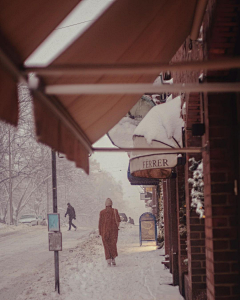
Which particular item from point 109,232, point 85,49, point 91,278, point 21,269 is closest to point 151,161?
point 91,278

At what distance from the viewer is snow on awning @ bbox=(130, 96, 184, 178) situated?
7.26 metres

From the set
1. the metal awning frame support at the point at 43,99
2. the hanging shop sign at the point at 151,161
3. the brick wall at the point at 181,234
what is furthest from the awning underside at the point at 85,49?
the brick wall at the point at 181,234

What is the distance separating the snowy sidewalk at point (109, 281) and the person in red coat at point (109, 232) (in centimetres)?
33

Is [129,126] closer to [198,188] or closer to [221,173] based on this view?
[198,188]

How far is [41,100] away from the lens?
2.64 meters

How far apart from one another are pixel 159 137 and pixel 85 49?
426 centimetres

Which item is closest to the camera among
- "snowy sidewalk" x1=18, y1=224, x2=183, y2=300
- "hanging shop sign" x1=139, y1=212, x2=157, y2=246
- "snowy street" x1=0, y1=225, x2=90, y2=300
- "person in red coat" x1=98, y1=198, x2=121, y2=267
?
"snowy sidewalk" x1=18, y1=224, x2=183, y2=300

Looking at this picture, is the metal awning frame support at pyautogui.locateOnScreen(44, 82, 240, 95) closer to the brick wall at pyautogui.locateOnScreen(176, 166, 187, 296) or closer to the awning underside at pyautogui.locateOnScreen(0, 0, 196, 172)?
the awning underside at pyautogui.locateOnScreen(0, 0, 196, 172)

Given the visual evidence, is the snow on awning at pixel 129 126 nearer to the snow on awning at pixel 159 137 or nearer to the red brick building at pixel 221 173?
the snow on awning at pixel 159 137

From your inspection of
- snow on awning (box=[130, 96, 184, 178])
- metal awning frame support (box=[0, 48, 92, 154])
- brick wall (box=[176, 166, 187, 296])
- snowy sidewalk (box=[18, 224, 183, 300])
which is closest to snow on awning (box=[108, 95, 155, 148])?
snow on awning (box=[130, 96, 184, 178])

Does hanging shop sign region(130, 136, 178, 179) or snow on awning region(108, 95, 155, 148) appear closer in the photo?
hanging shop sign region(130, 136, 178, 179)

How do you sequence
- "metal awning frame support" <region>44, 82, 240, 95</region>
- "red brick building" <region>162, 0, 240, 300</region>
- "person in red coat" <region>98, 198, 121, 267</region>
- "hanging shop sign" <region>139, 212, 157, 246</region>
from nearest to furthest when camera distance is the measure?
"metal awning frame support" <region>44, 82, 240, 95</region>, "red brick building" <region>162, 0, 240, 300</region>, "person in red coat" <region>98, 198, 121, 267</region>, "hanging shop sign" <region>139, 212, 157, 246</region>

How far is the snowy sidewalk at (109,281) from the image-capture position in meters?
8.64

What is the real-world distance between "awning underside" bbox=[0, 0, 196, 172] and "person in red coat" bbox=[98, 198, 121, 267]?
8.96 meters
